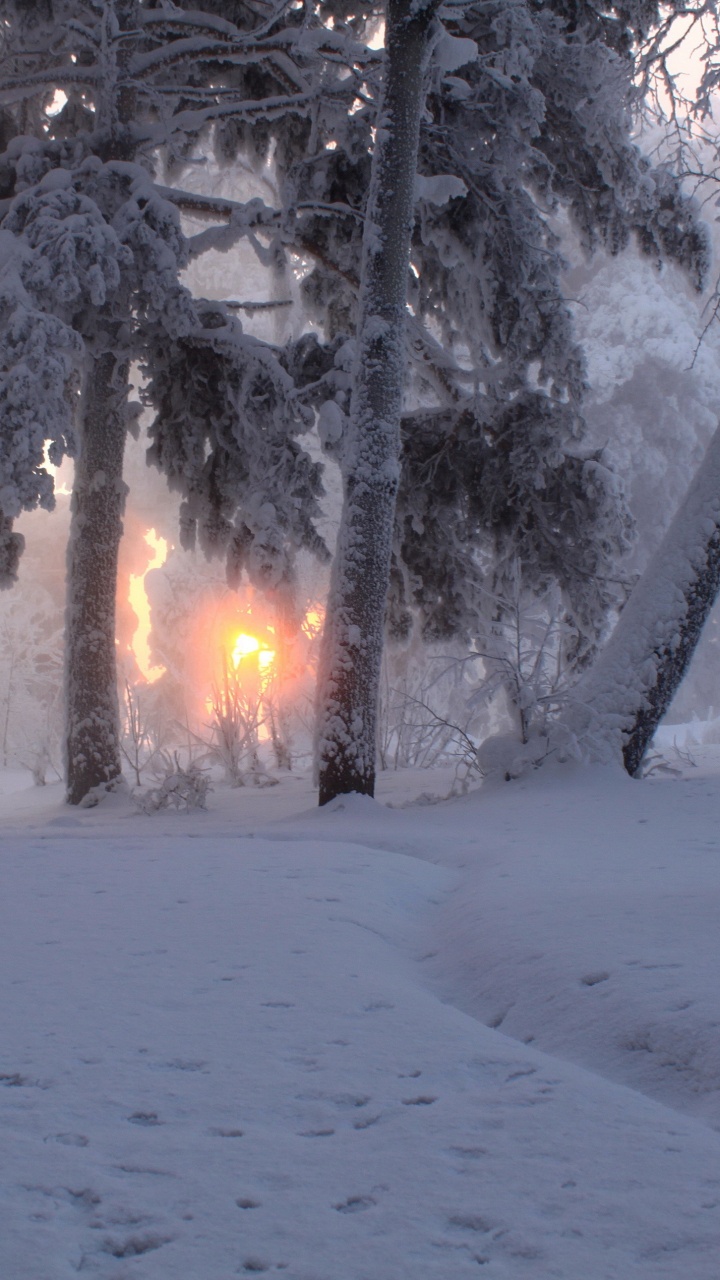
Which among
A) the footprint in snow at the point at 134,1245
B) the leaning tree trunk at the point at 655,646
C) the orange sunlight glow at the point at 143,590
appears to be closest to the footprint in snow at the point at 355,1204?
the footprint in snow at the point at 134,1245

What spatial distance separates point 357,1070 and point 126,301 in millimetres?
7754

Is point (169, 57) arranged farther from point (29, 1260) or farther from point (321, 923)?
point (29, 1260)

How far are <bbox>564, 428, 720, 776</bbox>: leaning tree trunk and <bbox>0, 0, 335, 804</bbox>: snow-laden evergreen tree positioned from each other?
10.5ft

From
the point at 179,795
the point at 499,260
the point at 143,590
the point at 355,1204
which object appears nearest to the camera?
the point at 355,1204

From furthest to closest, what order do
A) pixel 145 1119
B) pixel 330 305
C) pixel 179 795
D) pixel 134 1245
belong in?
1. pixel 330 305
2. pixel 179 795
3. pixel 145 1119
4. pixel 134 1245

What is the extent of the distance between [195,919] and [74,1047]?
120 centimetres

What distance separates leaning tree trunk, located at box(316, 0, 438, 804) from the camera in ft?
25.0

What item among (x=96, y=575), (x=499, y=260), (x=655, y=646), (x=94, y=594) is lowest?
(x=655, y=646)

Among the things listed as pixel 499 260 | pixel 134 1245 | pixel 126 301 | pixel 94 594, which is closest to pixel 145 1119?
pixel 134 1245

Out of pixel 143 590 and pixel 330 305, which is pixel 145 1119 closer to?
pixel 330 305

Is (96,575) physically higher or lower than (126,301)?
lower

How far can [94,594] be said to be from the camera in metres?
9.62

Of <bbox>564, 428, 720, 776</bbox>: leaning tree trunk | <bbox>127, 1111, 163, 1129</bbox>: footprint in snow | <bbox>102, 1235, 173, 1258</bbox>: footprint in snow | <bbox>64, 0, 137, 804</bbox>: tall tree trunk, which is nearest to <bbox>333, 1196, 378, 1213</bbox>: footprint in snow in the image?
<bbox>102, 1235, 173, 1258</bbox>: footprint in snow

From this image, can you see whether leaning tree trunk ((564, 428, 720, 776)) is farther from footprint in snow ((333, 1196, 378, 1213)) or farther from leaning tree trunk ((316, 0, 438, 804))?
footprint in snow ((333, 1196, 378, 1213))
